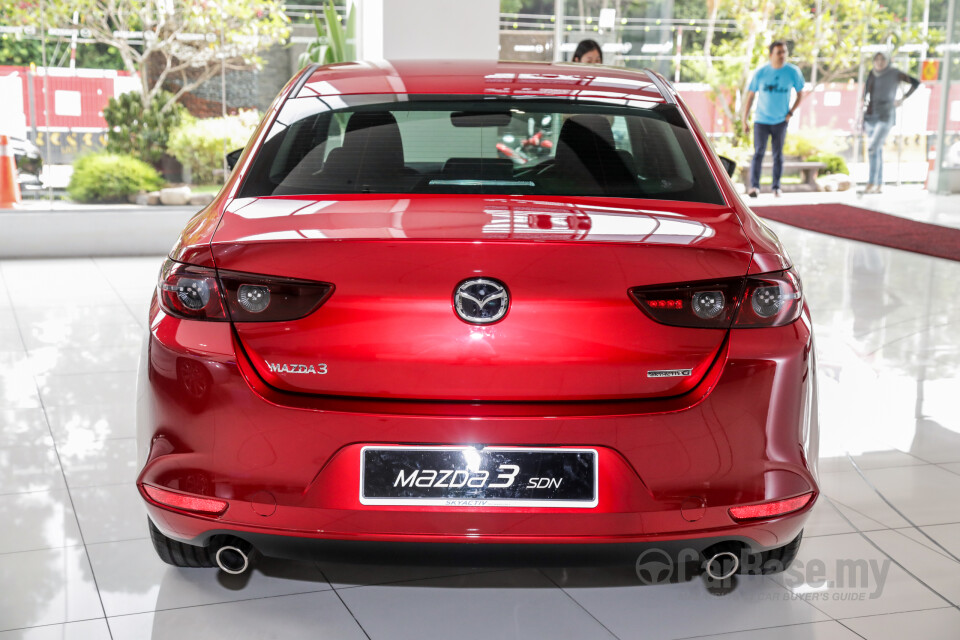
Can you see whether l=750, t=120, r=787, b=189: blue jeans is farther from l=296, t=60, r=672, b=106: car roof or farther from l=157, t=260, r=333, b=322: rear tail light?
l=157, t=260, r=333, b=322: rear tail light

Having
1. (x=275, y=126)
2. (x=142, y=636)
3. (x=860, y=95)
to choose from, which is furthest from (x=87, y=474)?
(x=860, y=95)

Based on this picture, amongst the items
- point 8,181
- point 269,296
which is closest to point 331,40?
point 8,181

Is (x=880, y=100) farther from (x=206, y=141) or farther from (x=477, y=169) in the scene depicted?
(x=477, y=169)

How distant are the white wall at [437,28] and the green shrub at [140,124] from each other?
1.99 meters

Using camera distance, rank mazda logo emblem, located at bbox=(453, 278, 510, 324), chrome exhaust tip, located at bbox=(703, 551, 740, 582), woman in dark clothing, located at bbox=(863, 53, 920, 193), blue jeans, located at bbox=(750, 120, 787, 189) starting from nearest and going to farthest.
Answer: mazda logo emblem, located at bbox=(453, 278, 510, 324) < chrome exhaust tip, located at bbox=(703, 551, 740, 582) < blue jeans, located at bbox=(750, 120, 787, 189) < woman in dark clothing, located at bbox=(863, 53, 920, 193)

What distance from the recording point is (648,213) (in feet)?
6.01

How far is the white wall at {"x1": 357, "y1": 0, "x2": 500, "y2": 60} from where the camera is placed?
22.3 feet

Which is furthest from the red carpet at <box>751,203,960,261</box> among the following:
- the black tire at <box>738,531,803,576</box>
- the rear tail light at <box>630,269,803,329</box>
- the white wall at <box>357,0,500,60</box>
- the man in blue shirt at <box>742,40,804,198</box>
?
the rear tail light at <box>630,269,803,329</box>

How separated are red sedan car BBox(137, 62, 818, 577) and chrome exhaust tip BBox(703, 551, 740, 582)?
5 centimetres

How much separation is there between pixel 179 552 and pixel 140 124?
6308mm

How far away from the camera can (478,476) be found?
5.42 feet

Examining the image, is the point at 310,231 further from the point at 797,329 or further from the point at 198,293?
the point at 797,329

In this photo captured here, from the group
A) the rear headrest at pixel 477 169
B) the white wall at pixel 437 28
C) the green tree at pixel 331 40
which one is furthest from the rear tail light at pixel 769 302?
the green tree at pixel 331 40

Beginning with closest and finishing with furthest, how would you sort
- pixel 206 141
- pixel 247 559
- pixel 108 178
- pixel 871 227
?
pixel 247 559
pixel 108 178
pixel 206 141
pixel 871 227
